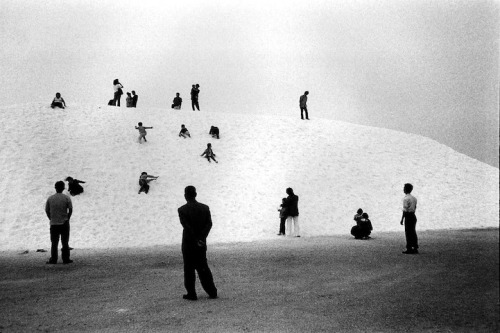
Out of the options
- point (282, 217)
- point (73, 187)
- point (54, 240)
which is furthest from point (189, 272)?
point (73, 187)

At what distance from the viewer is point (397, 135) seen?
35.1 meters

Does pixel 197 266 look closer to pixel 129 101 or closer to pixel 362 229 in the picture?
pixel 362 229

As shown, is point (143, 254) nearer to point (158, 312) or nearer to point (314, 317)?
point (158, 312)

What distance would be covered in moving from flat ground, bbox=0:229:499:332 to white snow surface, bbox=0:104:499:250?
6.30m

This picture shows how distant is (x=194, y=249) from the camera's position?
773 centimetres

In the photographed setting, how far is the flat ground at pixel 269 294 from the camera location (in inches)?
235

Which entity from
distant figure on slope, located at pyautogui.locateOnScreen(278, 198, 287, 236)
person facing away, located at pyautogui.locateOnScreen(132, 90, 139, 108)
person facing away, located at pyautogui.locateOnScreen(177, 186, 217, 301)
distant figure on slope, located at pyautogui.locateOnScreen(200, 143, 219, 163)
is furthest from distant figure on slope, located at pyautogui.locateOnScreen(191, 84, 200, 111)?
person facing away, located at pyautogui.locateOnScreen(177, 186, 217, 301)

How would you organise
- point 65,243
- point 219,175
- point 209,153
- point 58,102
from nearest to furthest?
point 65,243, point 219,175, point 209,153, point 58,102

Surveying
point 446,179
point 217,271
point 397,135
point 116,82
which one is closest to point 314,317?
point 217,271

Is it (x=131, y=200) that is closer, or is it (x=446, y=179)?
(x=131, y=200)

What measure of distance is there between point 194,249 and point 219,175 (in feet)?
56.9

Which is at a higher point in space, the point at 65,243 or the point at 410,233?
the point at 410,233

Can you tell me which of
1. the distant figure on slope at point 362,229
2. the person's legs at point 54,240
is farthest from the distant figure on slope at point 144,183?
the person's legs at point 54,240

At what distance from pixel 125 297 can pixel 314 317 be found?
10.5ft
